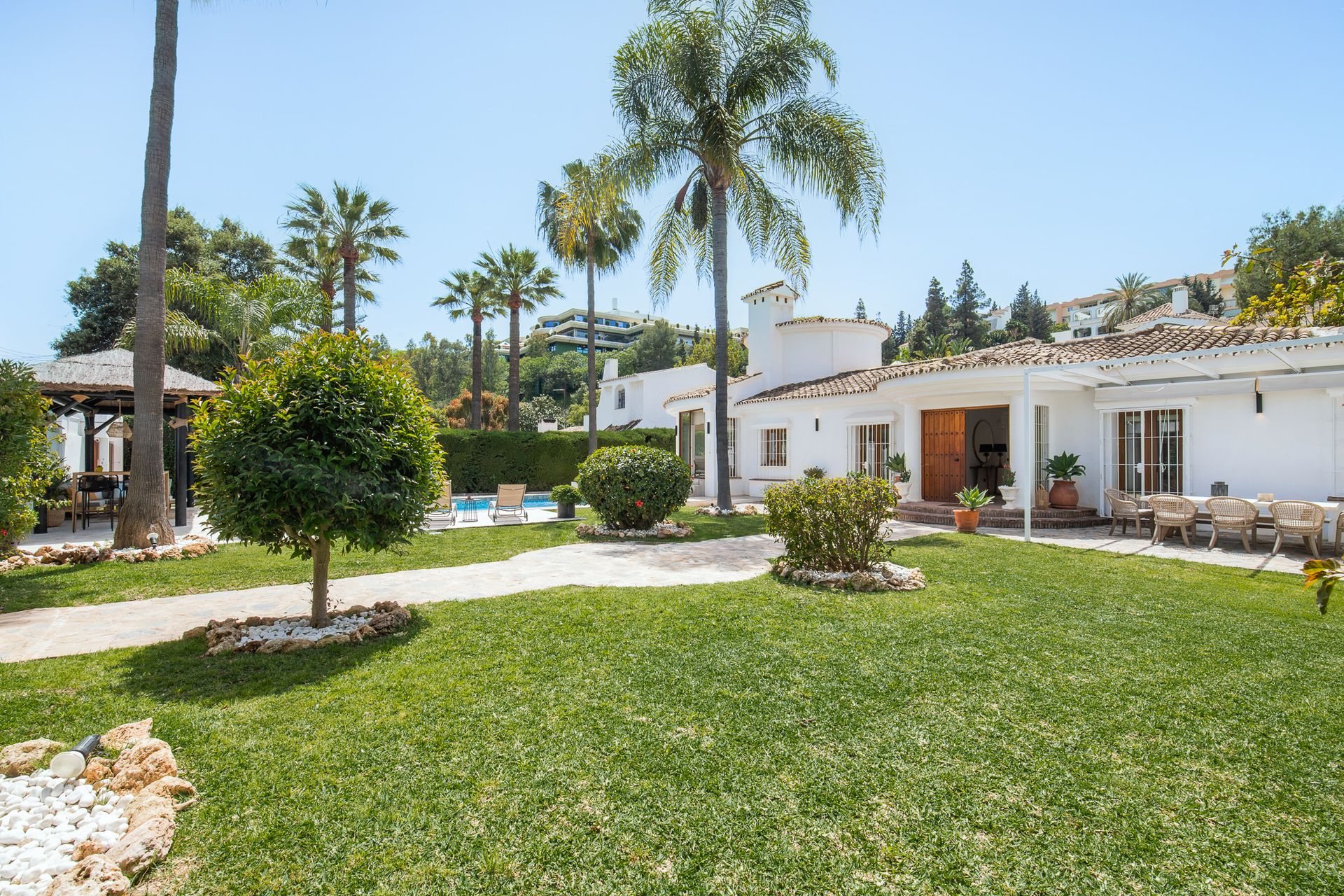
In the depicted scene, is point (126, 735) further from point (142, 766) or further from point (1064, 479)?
point (1064, 479)

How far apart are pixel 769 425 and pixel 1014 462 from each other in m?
8.23

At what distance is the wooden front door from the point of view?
1678cm

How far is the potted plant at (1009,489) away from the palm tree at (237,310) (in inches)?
834

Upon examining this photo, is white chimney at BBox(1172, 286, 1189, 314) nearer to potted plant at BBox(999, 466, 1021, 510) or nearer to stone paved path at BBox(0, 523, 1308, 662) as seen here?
potted plant at BBox(999, 466, 1021, 510)

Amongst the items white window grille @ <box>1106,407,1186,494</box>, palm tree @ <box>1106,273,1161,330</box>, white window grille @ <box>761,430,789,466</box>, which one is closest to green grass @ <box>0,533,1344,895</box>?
white window grille @ <box>1106,407,1186,494</box>

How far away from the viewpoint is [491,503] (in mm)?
21016

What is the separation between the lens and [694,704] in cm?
421

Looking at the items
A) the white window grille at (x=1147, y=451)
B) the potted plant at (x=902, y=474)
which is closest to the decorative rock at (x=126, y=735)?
the potted plant at (x=902, y=474)

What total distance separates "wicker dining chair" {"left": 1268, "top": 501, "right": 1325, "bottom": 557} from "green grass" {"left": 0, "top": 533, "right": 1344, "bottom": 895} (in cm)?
522

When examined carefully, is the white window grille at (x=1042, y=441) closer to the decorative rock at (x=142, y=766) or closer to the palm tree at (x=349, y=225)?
the decorative rock at (x=142, y=766)

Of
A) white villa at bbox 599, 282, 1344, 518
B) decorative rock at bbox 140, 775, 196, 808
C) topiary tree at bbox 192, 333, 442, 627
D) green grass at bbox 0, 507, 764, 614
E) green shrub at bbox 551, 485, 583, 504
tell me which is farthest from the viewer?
green shrub at bbox 551, 485, 583, 504

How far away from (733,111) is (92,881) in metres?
16.1

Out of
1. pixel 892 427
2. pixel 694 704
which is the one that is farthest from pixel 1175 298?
pixel 694 704

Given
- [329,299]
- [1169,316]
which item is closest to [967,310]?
[1169,316]
